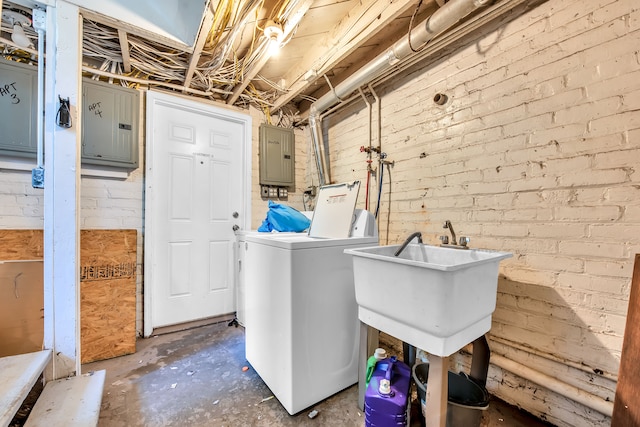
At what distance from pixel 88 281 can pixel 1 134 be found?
45.6 inches

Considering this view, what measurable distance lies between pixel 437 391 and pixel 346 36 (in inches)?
90.5

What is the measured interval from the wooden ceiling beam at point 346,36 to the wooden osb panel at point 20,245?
2.40 m

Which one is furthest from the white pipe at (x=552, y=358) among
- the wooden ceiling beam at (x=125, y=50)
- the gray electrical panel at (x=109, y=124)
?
the wooden ceiling beam at (x=125, y=50)

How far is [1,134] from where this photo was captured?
181 centimetres

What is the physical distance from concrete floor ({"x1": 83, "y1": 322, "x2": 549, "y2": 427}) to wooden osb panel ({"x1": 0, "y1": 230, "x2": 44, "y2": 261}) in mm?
913

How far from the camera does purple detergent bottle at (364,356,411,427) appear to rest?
3.99 feet

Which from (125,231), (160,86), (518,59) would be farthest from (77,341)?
(518,59)

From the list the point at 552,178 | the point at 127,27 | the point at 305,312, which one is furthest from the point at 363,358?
the point at 127,27

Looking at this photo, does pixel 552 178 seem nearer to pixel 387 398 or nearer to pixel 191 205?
pixel 387 398

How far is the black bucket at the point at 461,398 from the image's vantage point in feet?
3.83

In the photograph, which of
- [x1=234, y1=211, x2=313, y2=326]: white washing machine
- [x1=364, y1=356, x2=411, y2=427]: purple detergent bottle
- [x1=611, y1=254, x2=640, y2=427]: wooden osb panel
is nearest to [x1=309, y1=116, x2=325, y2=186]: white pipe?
[x1=234, y1=211, x2=313, y2=326]: white washing machine

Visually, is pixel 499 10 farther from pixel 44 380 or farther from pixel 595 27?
pixel 44 380

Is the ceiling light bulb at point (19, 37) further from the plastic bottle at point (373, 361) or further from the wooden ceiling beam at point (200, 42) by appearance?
the plastic bottle at point (373, 361)

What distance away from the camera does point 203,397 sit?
1.58 metres
